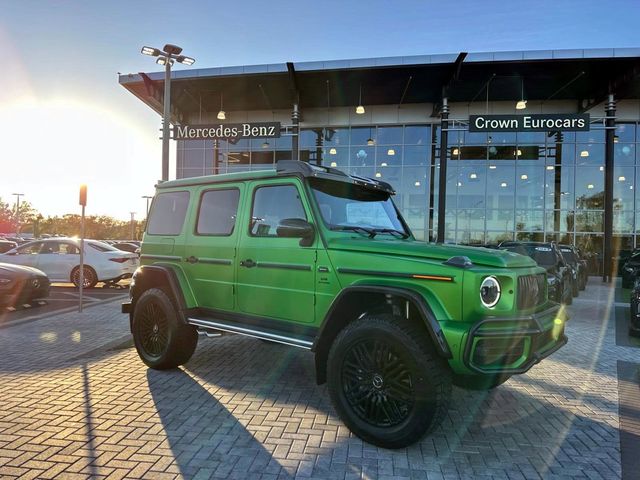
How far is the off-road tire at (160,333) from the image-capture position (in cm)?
498

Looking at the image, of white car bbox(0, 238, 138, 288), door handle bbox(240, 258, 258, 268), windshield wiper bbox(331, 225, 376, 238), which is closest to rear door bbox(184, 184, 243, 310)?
door handle bbox(240, 258, 258, 268)

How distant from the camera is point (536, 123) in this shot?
55.0 ft

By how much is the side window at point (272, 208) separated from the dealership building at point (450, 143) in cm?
1620

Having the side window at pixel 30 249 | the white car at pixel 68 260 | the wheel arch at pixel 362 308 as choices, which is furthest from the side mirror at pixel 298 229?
the side window at pixel 30 249

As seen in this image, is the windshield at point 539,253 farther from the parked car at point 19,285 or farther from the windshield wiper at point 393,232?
the parked car at point 19,285

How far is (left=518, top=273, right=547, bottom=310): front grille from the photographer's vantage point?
3408 mm

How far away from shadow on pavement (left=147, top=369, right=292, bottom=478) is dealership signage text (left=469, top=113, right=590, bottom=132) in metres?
15.9

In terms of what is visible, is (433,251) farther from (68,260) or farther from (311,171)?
(68,260)

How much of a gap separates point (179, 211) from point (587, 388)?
202 inches

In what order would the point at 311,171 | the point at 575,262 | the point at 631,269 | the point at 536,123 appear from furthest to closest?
the point at 536,123, the point at 631,269, the point at 575,262, the point at 311,171

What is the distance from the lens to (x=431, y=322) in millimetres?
3145

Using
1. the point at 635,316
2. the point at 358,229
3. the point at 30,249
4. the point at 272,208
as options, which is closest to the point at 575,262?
the point at 635,316

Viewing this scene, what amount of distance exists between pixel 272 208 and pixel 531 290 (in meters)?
2.43

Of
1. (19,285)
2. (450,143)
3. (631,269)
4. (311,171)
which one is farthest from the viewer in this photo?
(450,143)
